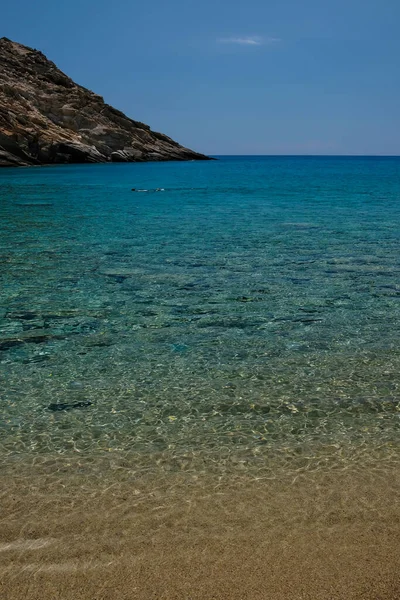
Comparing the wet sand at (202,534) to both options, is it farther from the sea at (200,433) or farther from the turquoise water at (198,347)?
the turquoise water at (198,347)

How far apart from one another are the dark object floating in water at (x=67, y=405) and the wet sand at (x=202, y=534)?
1323mm

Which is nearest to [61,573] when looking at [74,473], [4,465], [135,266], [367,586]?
[74,473]

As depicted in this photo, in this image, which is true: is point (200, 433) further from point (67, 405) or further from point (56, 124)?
point (56, 124)

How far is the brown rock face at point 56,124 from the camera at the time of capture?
283 feet

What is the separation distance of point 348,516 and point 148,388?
336cm

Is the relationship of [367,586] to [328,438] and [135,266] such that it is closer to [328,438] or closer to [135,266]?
[328,438]

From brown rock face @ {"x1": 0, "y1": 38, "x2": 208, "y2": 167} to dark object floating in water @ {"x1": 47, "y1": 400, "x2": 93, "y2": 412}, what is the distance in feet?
268

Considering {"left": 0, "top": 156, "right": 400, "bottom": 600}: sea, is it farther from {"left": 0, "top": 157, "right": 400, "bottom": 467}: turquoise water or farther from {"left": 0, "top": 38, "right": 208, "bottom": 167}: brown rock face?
{"left": 0, "top": 38, "right": 208, "bottom": 167}: brown rock face

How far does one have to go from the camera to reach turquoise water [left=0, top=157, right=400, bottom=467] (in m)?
6.15

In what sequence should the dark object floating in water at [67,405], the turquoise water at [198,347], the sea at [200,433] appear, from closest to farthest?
1. the sea at [200,433]
2. the turquoise water at [198,347]
3. the dark object floating in water at [67,405]

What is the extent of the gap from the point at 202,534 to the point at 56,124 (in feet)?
356

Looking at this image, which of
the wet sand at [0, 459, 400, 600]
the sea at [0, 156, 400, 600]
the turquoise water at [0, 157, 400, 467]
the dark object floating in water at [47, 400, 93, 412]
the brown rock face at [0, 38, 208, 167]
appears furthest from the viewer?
the brown rock face at [0, 38, 208, 167]

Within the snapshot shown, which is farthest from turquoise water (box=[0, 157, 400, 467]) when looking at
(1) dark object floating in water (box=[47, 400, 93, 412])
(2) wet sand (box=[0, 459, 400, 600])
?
(2) wet sand (box=[0, 459, 400, 600])

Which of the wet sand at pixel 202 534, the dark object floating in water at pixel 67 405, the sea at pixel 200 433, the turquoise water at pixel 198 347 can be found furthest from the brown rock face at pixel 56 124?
the wet sand at pixel 202 534
